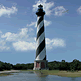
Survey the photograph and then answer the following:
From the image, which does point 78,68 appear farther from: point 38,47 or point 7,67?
point 7,67

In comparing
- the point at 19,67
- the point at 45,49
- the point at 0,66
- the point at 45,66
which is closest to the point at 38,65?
the point at 45,66

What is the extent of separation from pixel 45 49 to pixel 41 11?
16328mm

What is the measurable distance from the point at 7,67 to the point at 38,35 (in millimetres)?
22023

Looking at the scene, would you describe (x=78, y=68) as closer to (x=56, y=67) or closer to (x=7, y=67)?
(x=56, y=67)

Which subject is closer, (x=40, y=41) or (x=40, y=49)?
(x=40, y=49)

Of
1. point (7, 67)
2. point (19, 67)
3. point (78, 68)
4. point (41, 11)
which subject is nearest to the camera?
point (78, 68)

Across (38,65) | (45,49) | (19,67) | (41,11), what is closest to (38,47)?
(45,49)

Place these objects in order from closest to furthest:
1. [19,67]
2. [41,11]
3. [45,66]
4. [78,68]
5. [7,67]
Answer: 1. [78,68]
2. [45,66]
3. [41,11]
4. [7,67]
5. [19,67]

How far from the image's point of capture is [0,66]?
194ft

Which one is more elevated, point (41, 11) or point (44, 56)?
point (41, 11)

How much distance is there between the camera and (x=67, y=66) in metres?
58.8

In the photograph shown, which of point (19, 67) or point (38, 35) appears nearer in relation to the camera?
point (38, 35)

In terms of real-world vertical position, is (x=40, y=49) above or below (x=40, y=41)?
below

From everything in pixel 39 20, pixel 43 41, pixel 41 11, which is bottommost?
pixel 43 41
